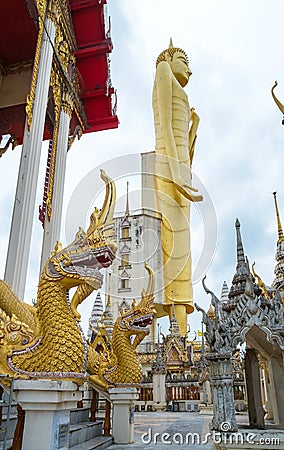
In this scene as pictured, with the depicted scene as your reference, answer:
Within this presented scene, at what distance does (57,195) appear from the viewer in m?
7.71

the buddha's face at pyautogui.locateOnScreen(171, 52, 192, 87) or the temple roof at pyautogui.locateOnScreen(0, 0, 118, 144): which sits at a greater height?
the buddha's face at pyautogui.locateOnScreen(171, 52, 192, 87)

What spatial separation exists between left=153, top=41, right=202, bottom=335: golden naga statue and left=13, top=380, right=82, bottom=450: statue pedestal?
12848 millimetres

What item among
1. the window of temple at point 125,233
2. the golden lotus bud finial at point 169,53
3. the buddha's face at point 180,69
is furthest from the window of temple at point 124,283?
the golden lotus bud finial at point 169,53

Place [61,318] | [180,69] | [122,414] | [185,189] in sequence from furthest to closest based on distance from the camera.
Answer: [180,69], [185,189], [122,414], [61,318]

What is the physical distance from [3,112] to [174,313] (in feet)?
33.3

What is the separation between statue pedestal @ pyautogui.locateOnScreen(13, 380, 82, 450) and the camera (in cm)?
276

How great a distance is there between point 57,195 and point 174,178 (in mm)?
9133

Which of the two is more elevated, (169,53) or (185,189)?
(169,53)

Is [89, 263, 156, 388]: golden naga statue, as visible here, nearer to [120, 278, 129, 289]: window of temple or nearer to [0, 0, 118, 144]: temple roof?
[0, 0, 118, 144]: temple roof

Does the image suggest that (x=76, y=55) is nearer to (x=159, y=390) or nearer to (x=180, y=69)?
(x=159, y=390)

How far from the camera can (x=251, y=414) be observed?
3.66 m

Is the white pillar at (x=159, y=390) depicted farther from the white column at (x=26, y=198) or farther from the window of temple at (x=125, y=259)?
the window of temple at (x=125, y=259)

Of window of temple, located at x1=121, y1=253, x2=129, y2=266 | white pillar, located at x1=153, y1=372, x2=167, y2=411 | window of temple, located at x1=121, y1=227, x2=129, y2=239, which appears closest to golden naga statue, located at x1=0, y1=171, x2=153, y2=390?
white pillar, located at x1=153, y1=372, x2=167, y2=411

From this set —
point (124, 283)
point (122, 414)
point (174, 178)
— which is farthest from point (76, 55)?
point (124, 283)
